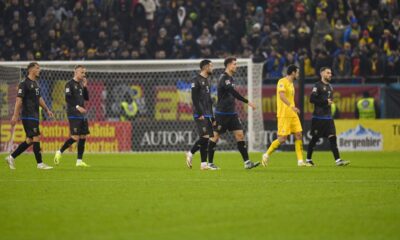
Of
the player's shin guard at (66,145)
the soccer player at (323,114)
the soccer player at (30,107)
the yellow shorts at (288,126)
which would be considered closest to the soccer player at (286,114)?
the yellow shorts at (288,126)

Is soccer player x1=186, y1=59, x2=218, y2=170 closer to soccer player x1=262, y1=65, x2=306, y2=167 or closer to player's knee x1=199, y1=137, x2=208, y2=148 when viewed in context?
player's knee x1=199, y1=137, x2=208, y2=148

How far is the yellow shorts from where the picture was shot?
729 inches

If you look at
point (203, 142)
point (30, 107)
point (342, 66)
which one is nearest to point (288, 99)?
point (203, 142)

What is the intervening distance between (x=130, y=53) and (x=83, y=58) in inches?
62.8

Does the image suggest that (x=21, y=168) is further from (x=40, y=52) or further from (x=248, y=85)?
(x=40, y=52)

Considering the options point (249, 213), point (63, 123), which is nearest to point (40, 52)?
point (63, 123)

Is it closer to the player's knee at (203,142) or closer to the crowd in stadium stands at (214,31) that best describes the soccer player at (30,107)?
the player's knee at (203,142)

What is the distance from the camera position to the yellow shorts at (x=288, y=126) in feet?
60.7

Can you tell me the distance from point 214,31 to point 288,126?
41.7ft

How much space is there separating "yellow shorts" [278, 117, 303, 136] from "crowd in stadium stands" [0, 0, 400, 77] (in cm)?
860

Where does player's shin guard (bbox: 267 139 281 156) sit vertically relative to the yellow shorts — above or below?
below

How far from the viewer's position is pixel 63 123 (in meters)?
26.5

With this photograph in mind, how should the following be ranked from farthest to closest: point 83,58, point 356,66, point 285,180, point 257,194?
point 83,58 → point 356,66 → point 285,180 → point 257,194

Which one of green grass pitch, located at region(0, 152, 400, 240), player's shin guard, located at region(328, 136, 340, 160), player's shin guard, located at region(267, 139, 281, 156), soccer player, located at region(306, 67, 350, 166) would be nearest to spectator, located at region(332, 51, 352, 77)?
soccer player, located at region(306, 67, 350, 166)
